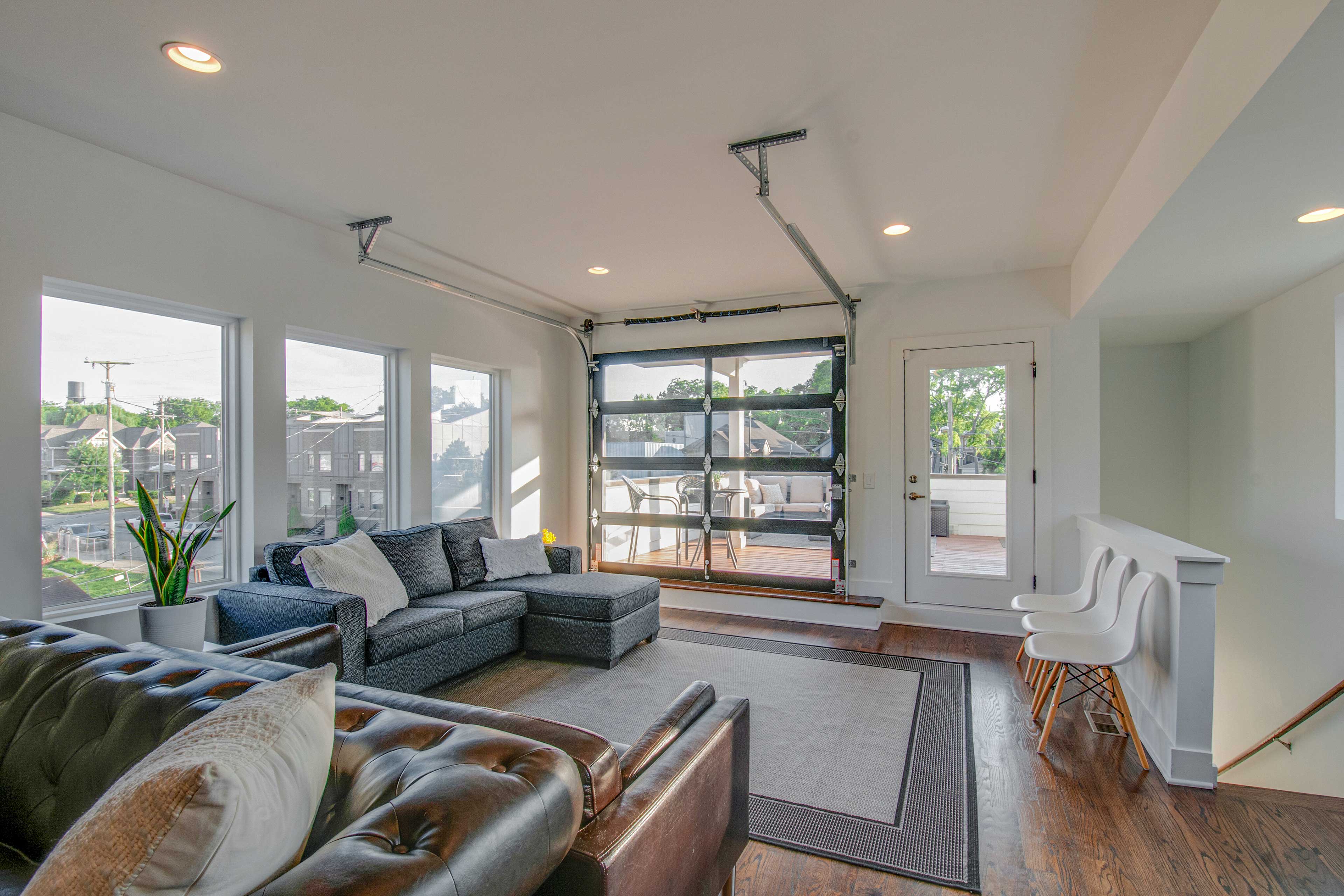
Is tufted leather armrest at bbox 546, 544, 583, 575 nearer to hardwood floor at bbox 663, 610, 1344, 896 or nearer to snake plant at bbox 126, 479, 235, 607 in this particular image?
snake plant at bbox 126, 479, 235, 607

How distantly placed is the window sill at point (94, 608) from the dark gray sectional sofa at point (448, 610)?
295 mm

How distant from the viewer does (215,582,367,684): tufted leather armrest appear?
9.17ft

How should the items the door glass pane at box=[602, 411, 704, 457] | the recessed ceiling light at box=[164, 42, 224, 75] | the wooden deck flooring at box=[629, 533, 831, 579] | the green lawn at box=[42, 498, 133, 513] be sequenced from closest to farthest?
the recessed ceiling light at box=[164, 42, 224, 75] → the green lawn at box=[42, 498, 133, 513] → the wooden deck flooring at box=[629, 533, 831, 579] → the door glass pane at box=[602, 411, 704, 457]

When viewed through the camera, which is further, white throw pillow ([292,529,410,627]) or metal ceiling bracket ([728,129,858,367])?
white throw pillow ([292,529,410,627])

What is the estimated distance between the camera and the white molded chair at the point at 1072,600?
11.5 ft

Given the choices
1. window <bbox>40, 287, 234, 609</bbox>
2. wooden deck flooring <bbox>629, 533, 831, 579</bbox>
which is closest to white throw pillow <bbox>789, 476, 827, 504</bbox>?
wooden deck flooring <bbox>629, 533, 831, 579</bbox>

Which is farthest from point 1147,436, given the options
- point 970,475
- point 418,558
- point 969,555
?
point 418,558

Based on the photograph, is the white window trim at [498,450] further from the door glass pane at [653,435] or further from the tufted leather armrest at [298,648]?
the tufted leather armrest at [298,648]

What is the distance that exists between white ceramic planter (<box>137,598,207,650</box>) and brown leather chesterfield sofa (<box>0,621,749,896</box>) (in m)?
1.02

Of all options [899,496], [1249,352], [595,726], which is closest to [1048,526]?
[899,496]

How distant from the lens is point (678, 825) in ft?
4.22

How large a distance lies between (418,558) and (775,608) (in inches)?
106

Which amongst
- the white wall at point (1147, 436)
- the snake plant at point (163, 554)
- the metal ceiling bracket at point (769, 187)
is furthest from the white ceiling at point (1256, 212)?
the snake plant at point (163, 554)

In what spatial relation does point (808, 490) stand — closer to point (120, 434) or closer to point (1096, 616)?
point (1096, 616)
